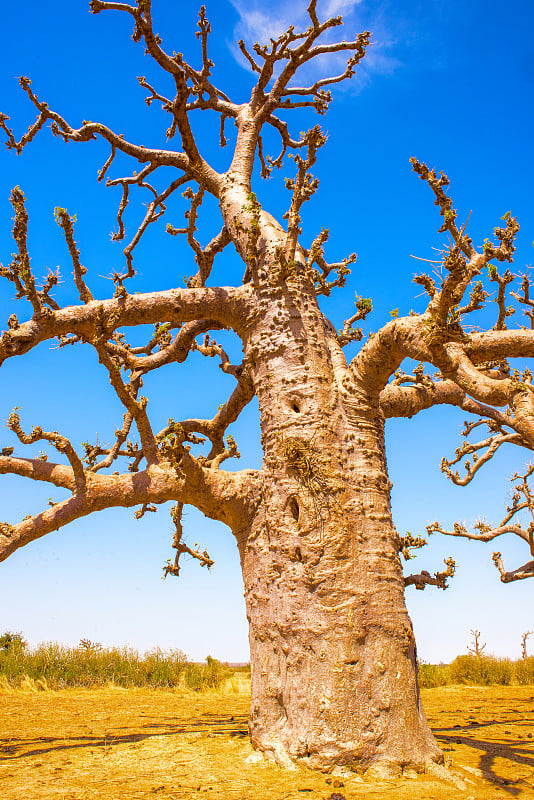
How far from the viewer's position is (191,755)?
3.88 meters

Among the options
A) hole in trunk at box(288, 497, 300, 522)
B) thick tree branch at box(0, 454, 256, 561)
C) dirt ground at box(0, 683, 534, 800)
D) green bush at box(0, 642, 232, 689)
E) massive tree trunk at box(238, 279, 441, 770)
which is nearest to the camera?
dirt ground at box(0, 683, 534, 800)

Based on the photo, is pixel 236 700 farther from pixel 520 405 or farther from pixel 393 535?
pixel 520 405

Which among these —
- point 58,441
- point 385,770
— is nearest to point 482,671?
point 385,770

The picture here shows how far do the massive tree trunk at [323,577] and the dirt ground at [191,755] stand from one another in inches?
8.5

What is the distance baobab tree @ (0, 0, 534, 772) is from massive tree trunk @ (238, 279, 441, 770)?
1cm

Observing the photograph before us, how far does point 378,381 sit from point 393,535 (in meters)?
1.10

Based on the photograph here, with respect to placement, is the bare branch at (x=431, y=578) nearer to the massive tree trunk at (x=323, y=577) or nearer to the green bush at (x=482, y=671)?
the massive tree trunk at (x=323, y=577)

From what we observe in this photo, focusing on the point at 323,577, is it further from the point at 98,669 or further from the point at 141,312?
the point at 98,669

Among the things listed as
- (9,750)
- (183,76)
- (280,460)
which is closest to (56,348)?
(280,460)

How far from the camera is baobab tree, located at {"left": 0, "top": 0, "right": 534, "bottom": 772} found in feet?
10.9

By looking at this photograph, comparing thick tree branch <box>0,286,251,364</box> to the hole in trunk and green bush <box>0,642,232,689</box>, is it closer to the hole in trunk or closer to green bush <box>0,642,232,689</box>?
the hole in trunk

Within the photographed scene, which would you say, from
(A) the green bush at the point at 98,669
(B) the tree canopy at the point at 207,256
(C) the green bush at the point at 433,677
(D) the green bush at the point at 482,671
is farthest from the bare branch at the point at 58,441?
(D) the green bush at the point at 482,671

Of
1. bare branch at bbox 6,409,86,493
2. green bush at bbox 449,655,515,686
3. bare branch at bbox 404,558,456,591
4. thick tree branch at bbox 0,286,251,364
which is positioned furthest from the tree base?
green bush at bbox 449,655,515,686

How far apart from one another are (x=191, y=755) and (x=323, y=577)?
1.62 m
